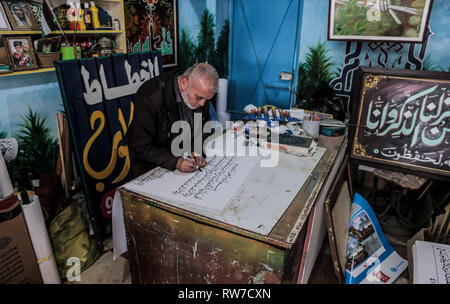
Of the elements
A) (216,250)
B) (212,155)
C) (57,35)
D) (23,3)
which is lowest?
(216,250)

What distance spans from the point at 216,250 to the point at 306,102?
229 centimetres

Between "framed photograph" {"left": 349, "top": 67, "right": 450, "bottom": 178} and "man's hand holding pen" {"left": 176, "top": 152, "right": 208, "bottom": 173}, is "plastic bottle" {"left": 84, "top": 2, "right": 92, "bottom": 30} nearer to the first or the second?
"man's hand holding pen" {"left": 176, "top": 152, "right": 208, "bottom": 173}

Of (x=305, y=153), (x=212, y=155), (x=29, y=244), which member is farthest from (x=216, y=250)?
(x=29, y=244)

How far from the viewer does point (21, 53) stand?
213 cm

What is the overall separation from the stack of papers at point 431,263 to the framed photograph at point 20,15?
3.13 meters

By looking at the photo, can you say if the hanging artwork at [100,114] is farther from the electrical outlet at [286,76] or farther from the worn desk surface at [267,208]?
the electrical outlet at [286,76]

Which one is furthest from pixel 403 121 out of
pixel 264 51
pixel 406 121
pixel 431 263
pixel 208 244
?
pixel 264 51

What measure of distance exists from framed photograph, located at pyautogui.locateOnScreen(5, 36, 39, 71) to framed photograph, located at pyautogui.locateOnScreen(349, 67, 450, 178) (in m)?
2.39

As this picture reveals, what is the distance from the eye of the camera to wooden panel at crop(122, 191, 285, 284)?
124 centimetres

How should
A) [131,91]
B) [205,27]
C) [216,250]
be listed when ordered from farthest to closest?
[205,27] → [131,91] → [216,250]

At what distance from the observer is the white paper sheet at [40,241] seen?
1.89m

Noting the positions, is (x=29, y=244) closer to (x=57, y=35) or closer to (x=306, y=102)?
(x=57, y=35)

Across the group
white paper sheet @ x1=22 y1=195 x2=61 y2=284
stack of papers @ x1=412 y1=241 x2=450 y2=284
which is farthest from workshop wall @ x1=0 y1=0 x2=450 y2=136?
stack of papers @ x1=412 y1=241 x2=450 y2=284

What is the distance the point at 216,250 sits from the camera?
133 cm
